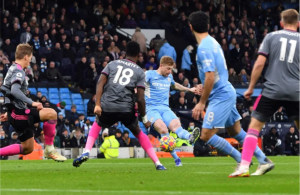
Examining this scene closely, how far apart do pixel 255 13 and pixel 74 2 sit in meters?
10.5

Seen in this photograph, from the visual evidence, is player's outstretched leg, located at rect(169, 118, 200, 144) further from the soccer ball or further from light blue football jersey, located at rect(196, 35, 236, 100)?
light blue football jersey, located at rect(196, 35, 236, 100)

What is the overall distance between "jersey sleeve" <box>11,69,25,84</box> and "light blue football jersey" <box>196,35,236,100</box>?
10.5ft

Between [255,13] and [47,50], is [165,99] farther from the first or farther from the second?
[255,13]

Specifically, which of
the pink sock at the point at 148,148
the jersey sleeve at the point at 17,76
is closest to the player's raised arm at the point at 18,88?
the jersey sleeve at the point at 17,76

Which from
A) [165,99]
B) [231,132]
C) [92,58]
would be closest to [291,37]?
[231,132]

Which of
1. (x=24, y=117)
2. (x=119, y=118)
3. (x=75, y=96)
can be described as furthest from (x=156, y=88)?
(x=75, y=96)

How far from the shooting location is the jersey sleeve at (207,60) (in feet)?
33.4

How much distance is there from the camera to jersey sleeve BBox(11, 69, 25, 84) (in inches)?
470

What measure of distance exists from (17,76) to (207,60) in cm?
349

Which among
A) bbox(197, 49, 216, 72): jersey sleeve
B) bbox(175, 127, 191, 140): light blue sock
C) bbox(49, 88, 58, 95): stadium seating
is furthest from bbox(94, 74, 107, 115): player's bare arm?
bbox(49, 88, 58, 95): stadium seating

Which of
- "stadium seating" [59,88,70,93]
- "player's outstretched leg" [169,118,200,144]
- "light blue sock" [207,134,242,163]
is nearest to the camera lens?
"light blue sock" [207,134,242,163]

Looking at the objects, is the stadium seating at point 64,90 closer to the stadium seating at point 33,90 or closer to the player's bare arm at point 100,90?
the stadium seating at point 33,90

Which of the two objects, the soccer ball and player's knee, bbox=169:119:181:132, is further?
player's knee, bbox=169:119:181:132

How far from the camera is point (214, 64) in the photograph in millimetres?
10273
